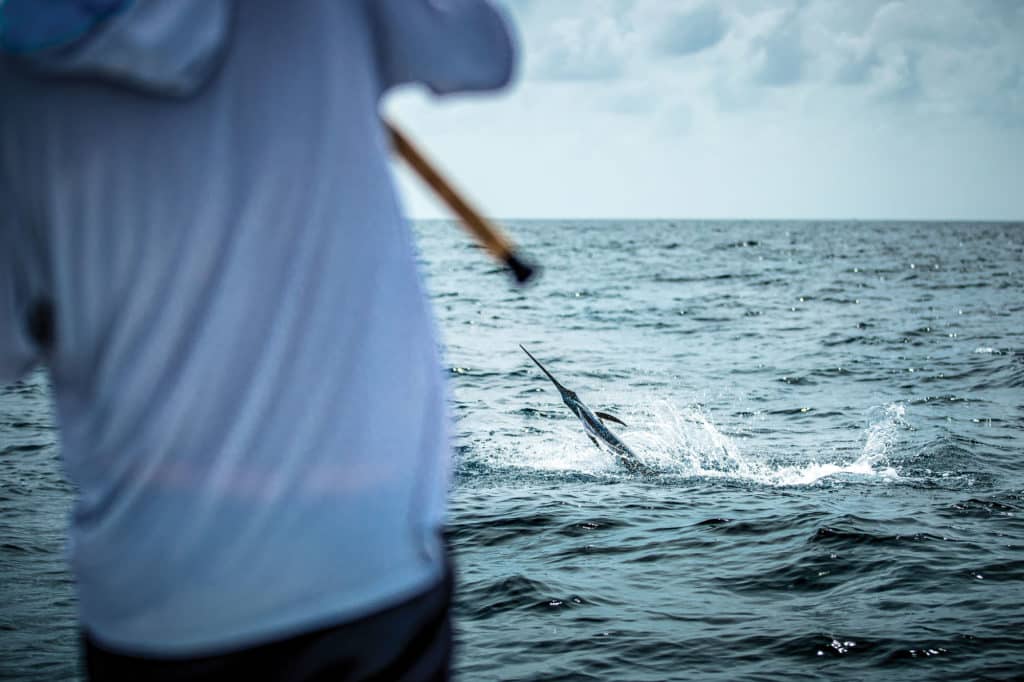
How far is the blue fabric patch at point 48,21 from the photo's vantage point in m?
1.00

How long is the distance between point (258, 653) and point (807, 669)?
541 cm

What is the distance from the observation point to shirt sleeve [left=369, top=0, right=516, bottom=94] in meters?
1.19

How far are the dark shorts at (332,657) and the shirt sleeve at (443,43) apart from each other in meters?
Result: 0.65

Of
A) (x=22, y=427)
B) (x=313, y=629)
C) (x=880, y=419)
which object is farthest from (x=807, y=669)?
(x=22, y=427)

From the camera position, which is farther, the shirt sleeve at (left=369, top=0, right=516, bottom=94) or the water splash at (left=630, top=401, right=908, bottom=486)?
the water splash at (left=630, top=401, right=908, bottom=486)

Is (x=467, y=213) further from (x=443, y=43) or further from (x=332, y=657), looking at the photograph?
(x=332, y=657)

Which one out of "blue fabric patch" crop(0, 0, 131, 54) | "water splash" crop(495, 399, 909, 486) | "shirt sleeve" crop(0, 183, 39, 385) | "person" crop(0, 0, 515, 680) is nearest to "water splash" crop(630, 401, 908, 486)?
"water splash" crop(495, 399, 909, 486)

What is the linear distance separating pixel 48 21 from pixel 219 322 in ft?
1.16

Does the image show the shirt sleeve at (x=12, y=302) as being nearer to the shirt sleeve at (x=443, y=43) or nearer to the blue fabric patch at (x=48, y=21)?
the blue fabric patch at (x=48, y=21)

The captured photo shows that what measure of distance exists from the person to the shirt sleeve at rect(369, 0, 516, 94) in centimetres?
1

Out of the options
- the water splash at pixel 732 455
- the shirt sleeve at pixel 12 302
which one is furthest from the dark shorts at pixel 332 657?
the water splash at pixel 732 455

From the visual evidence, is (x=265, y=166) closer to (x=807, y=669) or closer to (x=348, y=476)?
(x=348, y=476)

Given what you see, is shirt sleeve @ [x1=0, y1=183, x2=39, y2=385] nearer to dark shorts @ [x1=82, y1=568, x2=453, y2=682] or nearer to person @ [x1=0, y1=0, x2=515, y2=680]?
person @ [x1=0, y1=0, x2=515, y2=680]

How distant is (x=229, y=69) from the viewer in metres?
1.09
